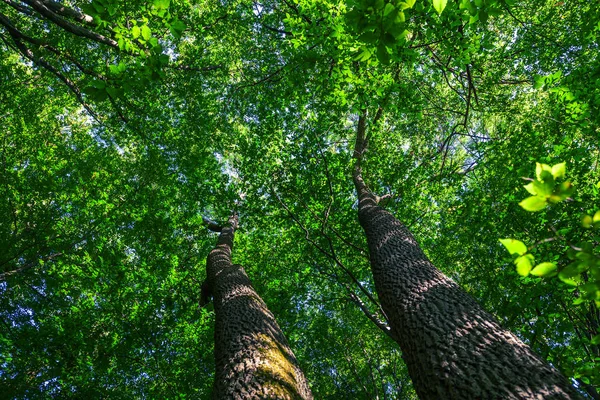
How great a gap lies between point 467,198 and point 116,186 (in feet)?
33.4

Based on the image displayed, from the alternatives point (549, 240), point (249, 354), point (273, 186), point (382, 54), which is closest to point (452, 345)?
point (549, 240)

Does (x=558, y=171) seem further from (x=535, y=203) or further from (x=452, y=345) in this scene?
(x=452, y=345)

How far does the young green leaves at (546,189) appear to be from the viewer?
3.90 ft

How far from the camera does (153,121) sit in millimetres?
9688

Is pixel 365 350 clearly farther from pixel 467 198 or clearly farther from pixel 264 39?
pixel 264 39

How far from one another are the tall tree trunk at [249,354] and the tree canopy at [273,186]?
1.69m

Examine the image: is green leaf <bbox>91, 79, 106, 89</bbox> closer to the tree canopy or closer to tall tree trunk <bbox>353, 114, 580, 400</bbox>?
the tree canopy

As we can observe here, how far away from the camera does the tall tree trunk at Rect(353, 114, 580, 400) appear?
223 cm

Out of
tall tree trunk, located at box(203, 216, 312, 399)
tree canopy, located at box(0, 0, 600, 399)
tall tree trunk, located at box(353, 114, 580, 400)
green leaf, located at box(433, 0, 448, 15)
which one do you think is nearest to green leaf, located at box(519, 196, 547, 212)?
green leaf, located at box(433, 0, 448, 15)

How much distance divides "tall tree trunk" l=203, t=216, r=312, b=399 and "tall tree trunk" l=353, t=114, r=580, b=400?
4.17 feet

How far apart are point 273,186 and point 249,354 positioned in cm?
592

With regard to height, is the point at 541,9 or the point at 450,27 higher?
the point at 541,9

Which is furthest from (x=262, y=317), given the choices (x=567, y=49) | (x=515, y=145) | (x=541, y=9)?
(x=541, y=9)

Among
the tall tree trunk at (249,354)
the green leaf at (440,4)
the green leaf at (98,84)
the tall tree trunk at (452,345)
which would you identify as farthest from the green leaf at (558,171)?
the green leaf at (98,84)
